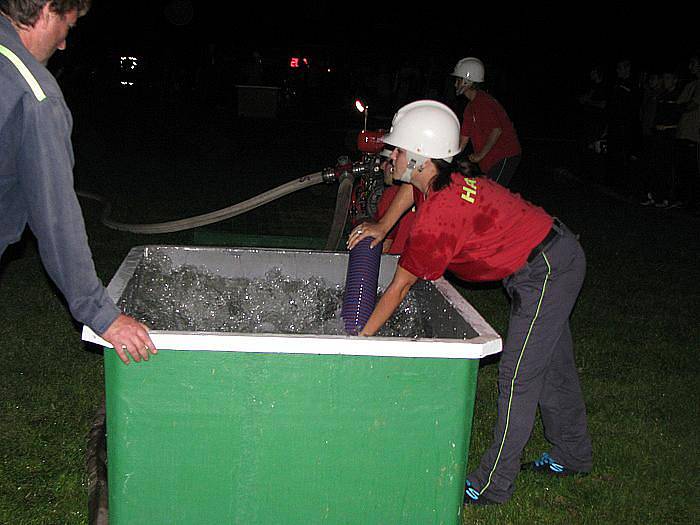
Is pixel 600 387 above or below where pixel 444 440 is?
below

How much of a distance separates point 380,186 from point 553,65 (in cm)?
3487

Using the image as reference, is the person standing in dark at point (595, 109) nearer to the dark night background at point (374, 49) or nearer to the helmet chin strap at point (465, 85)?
the helmet chin strap at point (465, 85)

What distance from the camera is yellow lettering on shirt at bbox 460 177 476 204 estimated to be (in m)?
3.06

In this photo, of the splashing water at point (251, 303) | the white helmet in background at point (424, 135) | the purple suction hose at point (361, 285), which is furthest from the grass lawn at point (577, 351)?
the white helmet in background at point (424, 135)

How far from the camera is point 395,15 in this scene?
1580 inches

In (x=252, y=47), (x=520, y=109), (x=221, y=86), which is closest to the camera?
(x=221, y=86)

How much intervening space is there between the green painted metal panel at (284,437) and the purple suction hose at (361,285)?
0.98m

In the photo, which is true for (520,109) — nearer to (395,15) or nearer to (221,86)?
(395,15)

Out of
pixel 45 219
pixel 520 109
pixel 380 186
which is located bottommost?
pixel 520 109

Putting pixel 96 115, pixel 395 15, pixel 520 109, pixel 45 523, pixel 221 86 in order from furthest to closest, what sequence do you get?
pixel 395 15 → pixel 520 109 → pixel 221 86 → pixel 96 115 → pixel 45 523

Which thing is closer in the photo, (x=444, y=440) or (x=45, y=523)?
(x=444, y=440)

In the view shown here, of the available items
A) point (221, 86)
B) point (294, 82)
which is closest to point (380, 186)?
point (221, 86)

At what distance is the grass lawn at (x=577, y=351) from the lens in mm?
3705

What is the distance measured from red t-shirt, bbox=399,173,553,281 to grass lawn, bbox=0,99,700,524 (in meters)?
1.14
